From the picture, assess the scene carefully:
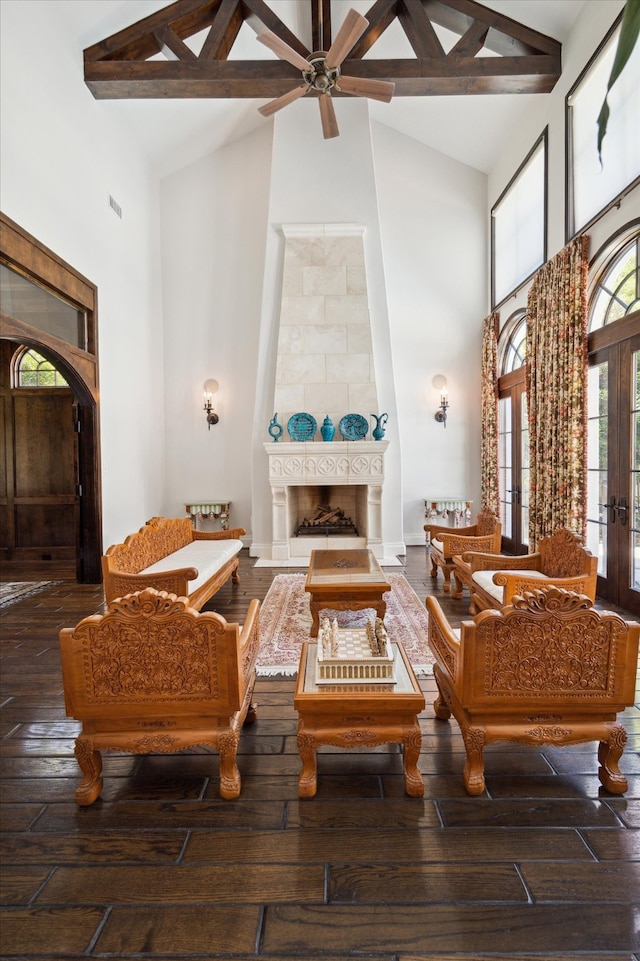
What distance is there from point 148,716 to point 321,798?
81 cm

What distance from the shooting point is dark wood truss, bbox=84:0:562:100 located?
5605 mm

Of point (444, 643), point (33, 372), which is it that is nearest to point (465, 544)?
point (444, 643)

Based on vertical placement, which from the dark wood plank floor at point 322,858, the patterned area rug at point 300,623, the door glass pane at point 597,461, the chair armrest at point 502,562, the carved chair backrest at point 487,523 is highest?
the door glass pane at point 597,461

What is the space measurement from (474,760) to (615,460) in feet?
11.8

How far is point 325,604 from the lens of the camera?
3979 mm

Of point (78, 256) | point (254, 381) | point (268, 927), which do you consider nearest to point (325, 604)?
point (268, 927)

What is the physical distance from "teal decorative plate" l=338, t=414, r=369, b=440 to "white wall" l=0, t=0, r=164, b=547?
290 cm

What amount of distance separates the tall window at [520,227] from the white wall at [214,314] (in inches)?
143

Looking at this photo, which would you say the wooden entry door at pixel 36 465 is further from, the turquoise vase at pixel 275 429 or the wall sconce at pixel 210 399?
the turquoise vase at pixel 275 429

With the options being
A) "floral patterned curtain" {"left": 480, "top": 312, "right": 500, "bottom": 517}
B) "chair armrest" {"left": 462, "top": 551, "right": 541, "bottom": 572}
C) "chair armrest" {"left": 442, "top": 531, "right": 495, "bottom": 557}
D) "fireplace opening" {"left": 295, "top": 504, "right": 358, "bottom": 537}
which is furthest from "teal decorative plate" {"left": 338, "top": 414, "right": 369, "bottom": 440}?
"chair armrest" {"left": 462, "top": 551, "right": 541, "bottom": 572}

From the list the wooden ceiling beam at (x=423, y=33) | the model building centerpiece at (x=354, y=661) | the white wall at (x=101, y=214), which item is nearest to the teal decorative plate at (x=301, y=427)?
the white wall at (x=101, y=214)

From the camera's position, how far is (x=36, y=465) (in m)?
7.00

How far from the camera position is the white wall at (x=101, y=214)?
4.40 meters

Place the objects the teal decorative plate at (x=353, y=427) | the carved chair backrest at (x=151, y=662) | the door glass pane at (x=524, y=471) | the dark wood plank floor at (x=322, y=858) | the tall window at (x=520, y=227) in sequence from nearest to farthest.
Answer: the dark wood plank floor at (x=322, y=858), the carved chair backrest at (x=151, y=662), the tall window at (x=520, y=227), the door glass pane at (x=524, y=471), the teal decorative plate at (x=353, y=427)
